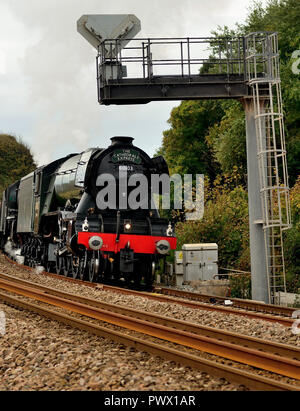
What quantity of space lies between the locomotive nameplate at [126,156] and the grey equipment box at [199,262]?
8.88ft

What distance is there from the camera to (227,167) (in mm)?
27750

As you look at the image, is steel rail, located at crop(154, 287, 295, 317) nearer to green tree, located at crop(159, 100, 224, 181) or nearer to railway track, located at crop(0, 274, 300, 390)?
railway track, located at crop(0, 274, 300, 390)

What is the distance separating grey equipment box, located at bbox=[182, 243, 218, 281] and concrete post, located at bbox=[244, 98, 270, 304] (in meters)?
2.40

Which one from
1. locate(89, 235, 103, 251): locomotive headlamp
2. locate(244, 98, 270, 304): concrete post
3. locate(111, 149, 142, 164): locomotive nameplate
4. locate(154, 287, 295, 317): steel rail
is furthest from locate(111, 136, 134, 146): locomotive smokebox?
locate(154, 287, 295, 317): steel rail

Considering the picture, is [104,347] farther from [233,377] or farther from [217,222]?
[217,222]

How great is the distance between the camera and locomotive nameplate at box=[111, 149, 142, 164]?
15.0 metres

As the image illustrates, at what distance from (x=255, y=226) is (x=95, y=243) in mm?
3892

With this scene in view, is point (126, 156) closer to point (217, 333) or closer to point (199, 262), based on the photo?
point (199, 262)

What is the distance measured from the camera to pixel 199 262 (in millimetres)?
15195

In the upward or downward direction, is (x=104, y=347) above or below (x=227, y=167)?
below

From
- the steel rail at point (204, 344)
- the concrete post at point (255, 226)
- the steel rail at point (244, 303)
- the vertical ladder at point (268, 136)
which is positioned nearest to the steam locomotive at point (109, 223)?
the steel rail at point (244, 303)

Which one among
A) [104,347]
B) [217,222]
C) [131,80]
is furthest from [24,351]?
[217,222]
